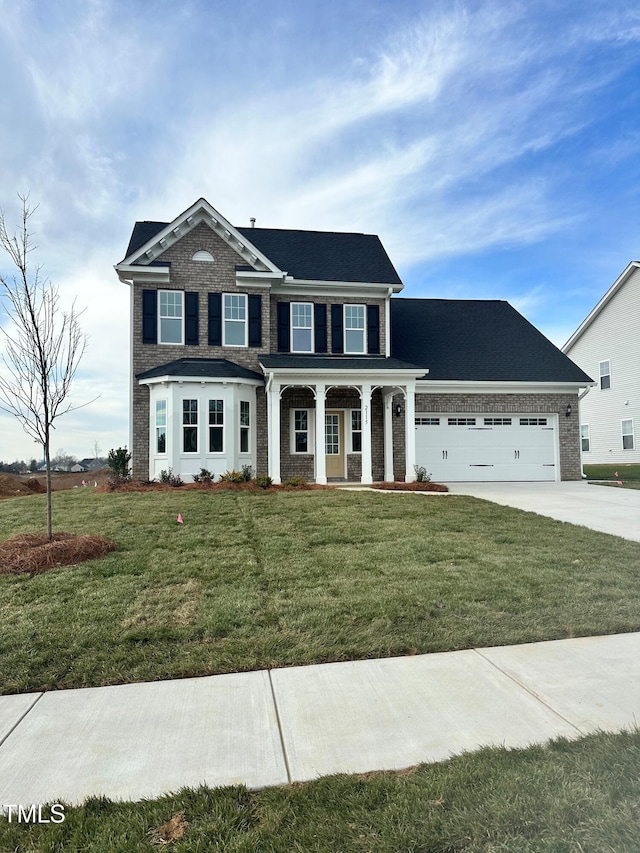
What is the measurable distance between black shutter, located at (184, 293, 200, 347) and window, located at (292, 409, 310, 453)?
394cm

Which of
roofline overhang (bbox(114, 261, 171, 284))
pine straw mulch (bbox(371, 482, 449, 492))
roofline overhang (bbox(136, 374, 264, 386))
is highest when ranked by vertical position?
roofline overhang (bbox(114, 261, 171, 284))

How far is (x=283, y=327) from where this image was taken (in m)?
17.2

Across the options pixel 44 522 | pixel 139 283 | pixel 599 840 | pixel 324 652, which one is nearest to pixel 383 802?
pixel 599 840

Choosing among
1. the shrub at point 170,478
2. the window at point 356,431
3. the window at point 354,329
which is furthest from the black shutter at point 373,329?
the shrub at point 170,478

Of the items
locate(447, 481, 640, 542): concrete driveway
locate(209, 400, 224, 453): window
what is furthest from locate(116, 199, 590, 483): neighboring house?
locate(447, 481, 640, 542): concrete driveway

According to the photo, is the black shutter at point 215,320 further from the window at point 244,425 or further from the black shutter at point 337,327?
the black shutter at point 337,327

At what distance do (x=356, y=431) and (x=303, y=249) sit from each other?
6.90 metres

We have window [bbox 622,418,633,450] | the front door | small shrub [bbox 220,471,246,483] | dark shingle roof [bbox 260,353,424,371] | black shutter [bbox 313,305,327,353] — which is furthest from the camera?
window [bbox 622,418,633,450]

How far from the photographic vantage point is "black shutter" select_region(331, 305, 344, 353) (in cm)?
1736

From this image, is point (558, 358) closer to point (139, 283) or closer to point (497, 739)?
point (139, 283)

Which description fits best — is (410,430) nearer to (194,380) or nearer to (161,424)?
(194,380)

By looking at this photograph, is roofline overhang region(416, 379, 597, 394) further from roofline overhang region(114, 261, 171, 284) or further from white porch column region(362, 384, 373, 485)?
roofline overhang region(114, 261, 171, 284)

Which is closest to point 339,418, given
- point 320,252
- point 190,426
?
point 190,426

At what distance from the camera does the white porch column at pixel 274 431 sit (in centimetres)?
1520
